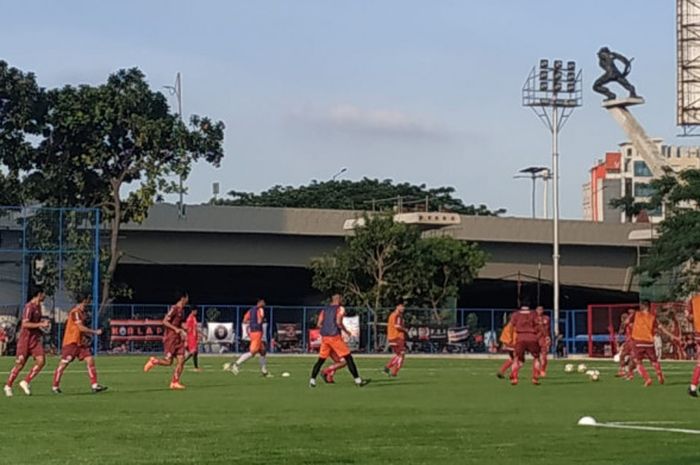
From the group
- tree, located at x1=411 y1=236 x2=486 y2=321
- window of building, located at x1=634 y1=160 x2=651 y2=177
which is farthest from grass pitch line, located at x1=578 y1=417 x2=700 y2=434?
window of building, located at x1=634 y1=160 x2=651 y2=177

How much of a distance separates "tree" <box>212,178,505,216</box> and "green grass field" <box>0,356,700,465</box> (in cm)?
8370

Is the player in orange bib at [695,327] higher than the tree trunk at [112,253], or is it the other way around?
A: the tree trunk at [112,253]

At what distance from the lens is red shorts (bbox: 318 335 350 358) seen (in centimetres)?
2728

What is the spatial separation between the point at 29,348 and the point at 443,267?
167ft

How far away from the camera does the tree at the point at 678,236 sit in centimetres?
6362

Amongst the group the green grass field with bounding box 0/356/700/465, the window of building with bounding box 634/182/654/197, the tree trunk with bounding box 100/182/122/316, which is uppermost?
the window of building with bounding box 634/182/654/197

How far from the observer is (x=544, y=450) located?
13.8m

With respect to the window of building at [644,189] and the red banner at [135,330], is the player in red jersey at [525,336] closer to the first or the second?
the red banner at [135,330]

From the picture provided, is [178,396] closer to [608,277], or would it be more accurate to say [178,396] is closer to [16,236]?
[16,236]

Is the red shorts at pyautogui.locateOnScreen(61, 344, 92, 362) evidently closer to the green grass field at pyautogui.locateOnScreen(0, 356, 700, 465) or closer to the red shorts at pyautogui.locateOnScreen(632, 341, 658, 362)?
the green grass field at pyautogui.locateOnScreen(0, 356, 700, 465)

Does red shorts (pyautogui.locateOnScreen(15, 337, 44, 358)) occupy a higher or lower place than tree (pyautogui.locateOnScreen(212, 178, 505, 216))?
lower

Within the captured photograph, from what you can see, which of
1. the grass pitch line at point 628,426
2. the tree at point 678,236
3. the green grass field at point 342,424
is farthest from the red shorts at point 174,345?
the tree at point 678,236

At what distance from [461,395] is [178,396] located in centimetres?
500

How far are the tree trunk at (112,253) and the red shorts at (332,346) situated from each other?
114 feet
